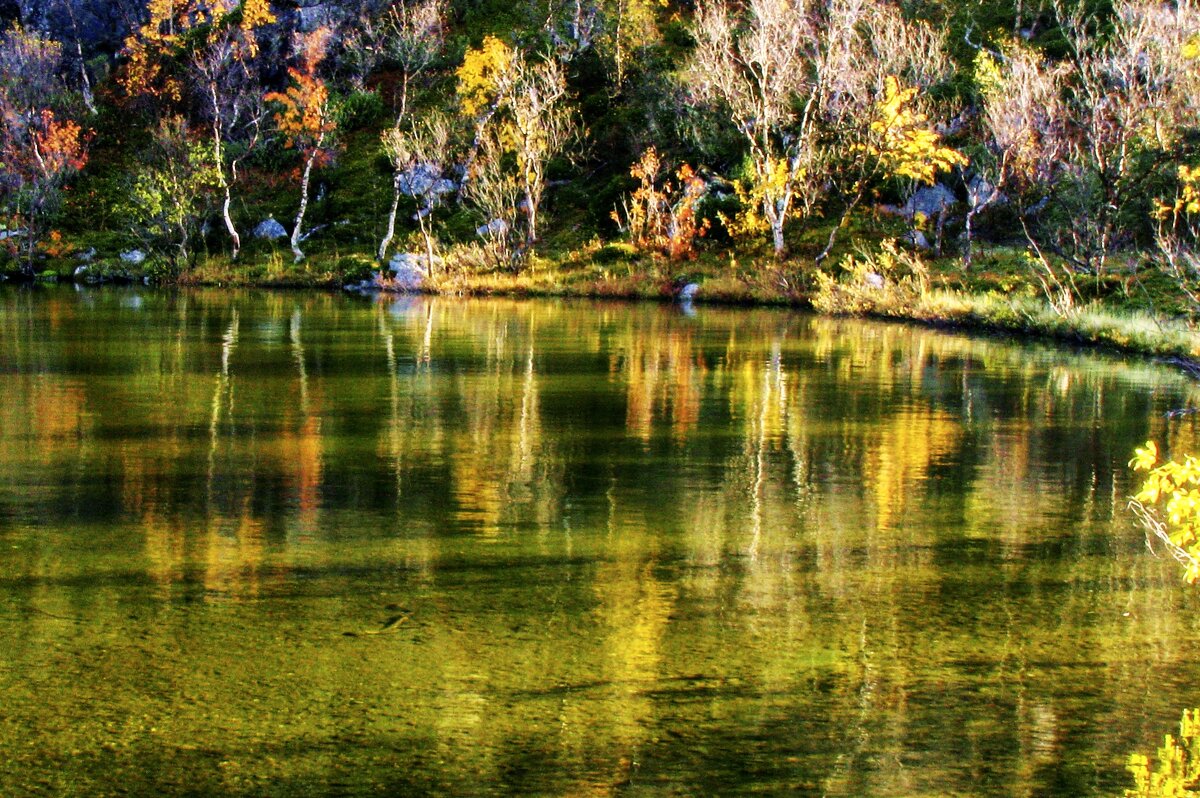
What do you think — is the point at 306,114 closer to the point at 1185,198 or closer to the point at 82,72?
the point at 82,72

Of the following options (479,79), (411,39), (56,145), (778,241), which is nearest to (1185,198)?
(778,241)

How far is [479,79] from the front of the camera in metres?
68.2

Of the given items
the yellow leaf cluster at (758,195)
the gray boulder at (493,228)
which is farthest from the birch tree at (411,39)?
the yellow leaf cluster at (758,195)

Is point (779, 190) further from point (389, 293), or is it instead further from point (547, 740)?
point (547, 740)

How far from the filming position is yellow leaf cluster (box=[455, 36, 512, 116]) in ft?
221

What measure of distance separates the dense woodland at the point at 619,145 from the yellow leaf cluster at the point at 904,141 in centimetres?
19

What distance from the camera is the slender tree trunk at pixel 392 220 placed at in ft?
198

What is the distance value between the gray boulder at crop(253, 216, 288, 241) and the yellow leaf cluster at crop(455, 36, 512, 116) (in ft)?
34.2

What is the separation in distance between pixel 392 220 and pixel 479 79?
10840 millimetres

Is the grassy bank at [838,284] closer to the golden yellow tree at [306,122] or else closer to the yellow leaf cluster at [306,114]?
the golden yellow tree at [306,122]

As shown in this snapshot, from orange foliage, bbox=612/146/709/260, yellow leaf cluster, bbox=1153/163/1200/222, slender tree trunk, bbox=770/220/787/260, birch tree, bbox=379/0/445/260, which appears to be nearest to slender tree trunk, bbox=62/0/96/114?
birch tree, bbox=379/0/445/260

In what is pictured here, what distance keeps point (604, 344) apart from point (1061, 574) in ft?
64.5

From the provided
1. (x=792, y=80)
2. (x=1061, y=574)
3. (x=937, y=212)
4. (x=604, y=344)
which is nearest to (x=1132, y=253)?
(x=937, y=212)

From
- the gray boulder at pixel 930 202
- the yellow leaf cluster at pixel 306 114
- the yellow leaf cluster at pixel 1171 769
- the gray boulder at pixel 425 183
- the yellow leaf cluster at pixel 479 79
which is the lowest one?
the yellow leaf cluster at pixel 1171 769
